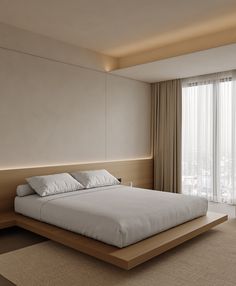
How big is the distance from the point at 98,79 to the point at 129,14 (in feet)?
5.45

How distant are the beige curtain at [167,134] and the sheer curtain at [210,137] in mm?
116

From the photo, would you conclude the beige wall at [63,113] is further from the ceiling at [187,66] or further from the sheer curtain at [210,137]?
the sheer curtain at [210,137]

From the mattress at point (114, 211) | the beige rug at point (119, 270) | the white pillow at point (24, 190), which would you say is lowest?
the beige rug at point (119, 270)

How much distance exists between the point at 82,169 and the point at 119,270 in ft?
7.60

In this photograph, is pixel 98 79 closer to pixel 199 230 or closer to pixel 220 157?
pixel 220 157

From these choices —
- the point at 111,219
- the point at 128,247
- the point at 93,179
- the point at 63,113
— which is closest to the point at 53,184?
the point at 93,179

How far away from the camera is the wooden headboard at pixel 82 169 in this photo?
12.9ft

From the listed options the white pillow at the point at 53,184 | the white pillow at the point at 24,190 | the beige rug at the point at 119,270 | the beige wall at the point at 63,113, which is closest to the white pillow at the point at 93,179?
the white pillow at the point at 53,184

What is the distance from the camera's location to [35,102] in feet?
14.0

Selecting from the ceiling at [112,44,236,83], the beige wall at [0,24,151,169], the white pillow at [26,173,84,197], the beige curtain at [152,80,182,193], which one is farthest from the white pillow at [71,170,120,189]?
the ceiling at [112,44,236,83]

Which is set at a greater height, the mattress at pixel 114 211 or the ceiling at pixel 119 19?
the ceiling at pixel 119 19

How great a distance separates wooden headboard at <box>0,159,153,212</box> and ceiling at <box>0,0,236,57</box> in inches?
74.9

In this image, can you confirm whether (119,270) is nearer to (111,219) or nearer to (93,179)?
(111,219)

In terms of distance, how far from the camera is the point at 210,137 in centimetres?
549
